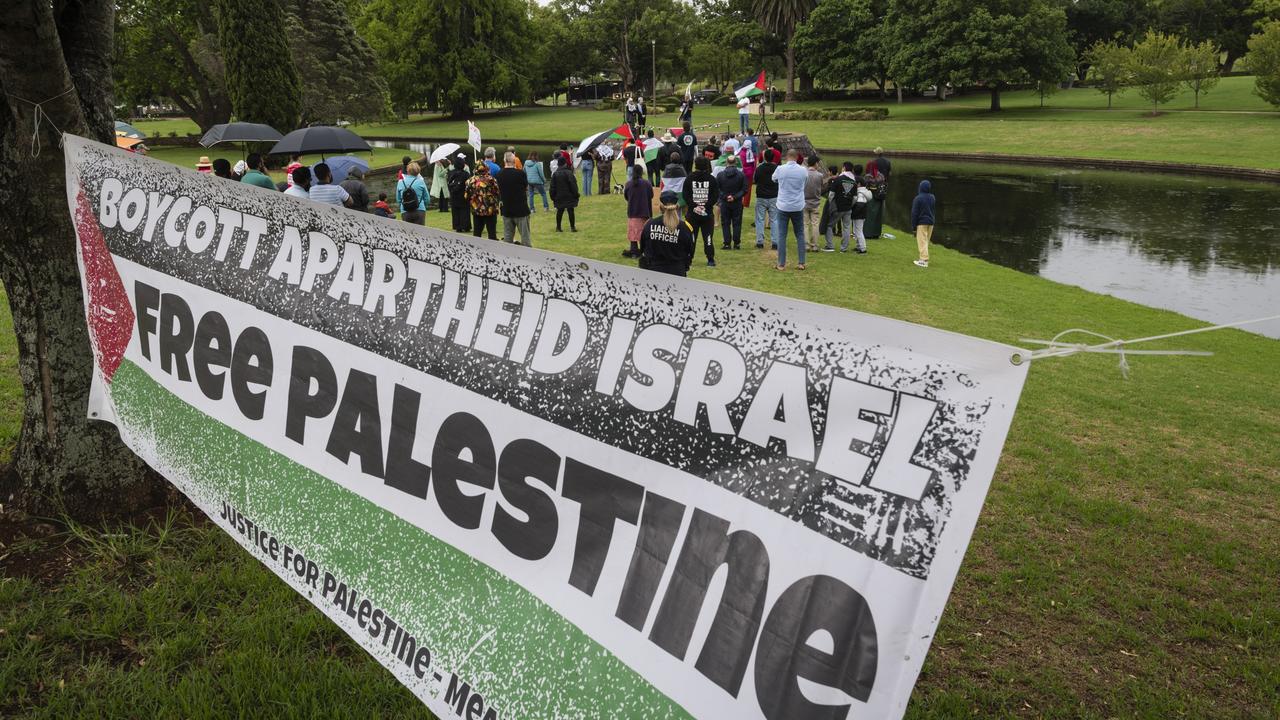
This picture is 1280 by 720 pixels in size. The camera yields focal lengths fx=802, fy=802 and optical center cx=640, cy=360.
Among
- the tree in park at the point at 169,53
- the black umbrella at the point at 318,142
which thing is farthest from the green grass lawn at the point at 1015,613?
the tree in park at the point at 169,53

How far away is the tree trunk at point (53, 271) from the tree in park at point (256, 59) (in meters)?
36.8

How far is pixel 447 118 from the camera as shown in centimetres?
7325

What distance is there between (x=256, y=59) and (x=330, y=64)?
7.61m

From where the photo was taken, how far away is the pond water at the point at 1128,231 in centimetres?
1538

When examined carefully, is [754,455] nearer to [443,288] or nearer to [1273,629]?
[443,288]

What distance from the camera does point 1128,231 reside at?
841 inches

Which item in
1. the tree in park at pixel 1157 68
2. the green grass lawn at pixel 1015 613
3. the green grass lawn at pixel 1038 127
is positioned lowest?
the green grass lawn at pixel 1015 613

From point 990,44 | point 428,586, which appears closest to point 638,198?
point 428,586

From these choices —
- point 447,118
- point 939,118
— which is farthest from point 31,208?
point 447,118

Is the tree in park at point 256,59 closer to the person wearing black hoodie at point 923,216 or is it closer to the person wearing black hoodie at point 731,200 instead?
the person wearing black hoodie at point 731,200

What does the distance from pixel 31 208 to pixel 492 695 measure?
3.94 metres

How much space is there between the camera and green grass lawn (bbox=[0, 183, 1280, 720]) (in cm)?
343

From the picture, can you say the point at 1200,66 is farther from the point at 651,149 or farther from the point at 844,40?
the point at 651,149

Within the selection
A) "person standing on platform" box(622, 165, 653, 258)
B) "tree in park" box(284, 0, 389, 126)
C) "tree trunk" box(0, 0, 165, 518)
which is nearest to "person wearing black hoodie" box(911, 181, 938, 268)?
"person standing on platform" box(622, 165, 653, 258)
